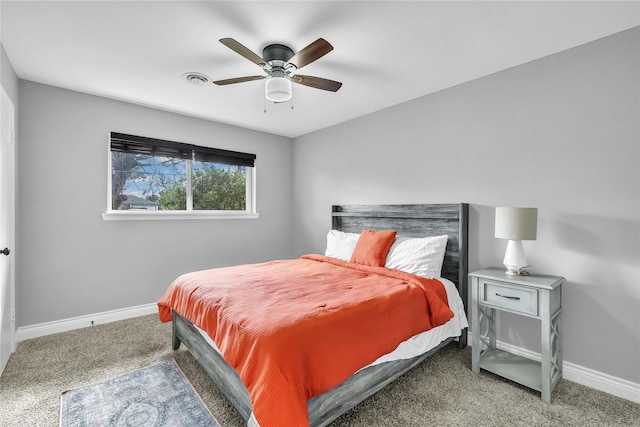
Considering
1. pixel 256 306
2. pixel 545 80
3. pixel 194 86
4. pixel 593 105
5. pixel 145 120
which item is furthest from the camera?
pixel 145 120

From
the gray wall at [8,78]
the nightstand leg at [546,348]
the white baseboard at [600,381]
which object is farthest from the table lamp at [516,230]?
the gray wall at [8,78]

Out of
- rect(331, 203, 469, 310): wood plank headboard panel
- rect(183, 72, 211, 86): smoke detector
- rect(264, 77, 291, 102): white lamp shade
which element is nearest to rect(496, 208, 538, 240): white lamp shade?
rect(331, 203, 469, 310): wood plank headboard panel

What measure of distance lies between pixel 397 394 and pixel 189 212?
312cm

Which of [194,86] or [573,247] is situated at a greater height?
[194,86]

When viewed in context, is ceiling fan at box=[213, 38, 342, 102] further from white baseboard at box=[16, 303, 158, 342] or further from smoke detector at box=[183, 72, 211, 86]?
white baseboard at box=[16, 303, 158, 342]

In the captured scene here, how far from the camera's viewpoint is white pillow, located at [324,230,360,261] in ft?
11.1

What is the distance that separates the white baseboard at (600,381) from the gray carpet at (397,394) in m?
0.05

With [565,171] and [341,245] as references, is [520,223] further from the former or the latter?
[341,245]

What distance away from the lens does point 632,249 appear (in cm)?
202

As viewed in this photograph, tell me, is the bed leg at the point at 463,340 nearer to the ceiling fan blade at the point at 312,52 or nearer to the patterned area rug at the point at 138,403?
the patterned area rug at the point at 138,403

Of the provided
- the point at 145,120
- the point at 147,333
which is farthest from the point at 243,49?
the point at 147,333

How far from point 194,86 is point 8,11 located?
1.29 metres

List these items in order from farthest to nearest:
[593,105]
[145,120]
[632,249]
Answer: [145,120], [593,105], [632,249]

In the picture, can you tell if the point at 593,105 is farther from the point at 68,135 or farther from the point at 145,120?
the point at 68,135
